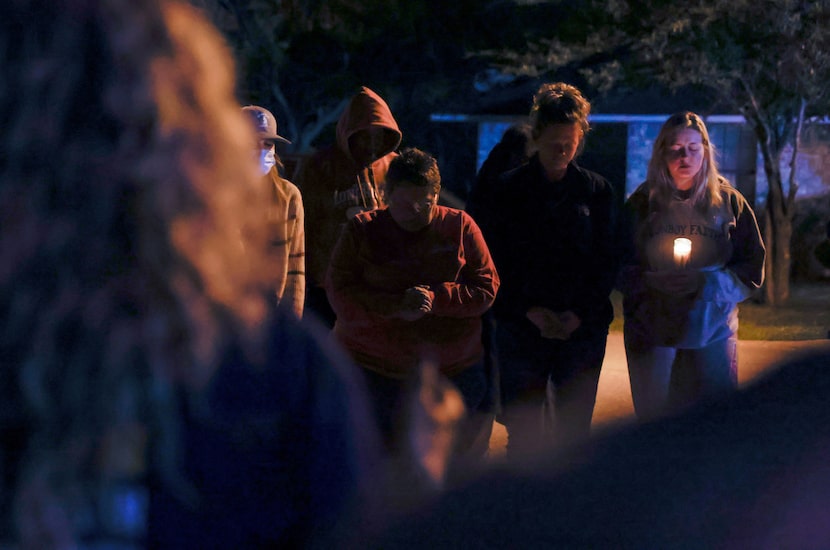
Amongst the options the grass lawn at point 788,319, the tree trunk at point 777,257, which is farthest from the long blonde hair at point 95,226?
the tree trunk at point 777,257

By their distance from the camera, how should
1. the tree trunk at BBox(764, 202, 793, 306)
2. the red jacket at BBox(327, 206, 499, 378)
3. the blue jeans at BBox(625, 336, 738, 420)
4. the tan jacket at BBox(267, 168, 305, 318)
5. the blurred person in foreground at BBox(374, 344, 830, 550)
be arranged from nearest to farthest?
the blurred person in foreground at BBox(374, 344, 830, 550) → the red jacket at BBox(327, 206, 499, 378) → the blue jeans at BBox(625, 336, 738, 420) → the tan jacket at BBox(267, 168, 305, 318) → the tree trunk at BBox(764, 202, 793, 306)

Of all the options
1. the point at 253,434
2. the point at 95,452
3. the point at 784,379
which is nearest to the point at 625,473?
the point at 784,379

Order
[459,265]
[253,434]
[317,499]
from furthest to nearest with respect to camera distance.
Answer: [459,265] → [317,499] → [253,434]

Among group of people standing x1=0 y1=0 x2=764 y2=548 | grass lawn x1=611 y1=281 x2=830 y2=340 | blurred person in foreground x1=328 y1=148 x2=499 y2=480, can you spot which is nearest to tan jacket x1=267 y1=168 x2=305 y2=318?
blurred person in foreground x1=328 y1=148 x2=499 y2=480

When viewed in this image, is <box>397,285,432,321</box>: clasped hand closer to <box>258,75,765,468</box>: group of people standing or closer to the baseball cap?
<box>258,75,765,468</box>: group of people standing

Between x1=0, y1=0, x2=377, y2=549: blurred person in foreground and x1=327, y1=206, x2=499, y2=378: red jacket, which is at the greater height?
x1=0, y1=0, x2=377, y2=549: blurred person in foreground

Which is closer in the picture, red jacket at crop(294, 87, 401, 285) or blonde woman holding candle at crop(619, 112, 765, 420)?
blonde woman holding candle at crop(619, 112, 765, 420)

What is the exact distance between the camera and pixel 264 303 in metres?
1.36

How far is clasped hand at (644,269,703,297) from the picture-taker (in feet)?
14.9

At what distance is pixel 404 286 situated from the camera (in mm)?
4242

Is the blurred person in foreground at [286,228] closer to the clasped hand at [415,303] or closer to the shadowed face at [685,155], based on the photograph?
the clasped hand at [415,303]

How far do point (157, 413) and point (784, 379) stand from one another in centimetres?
76

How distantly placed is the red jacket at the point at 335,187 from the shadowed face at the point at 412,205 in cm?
82

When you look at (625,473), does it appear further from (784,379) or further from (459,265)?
(459,265)
